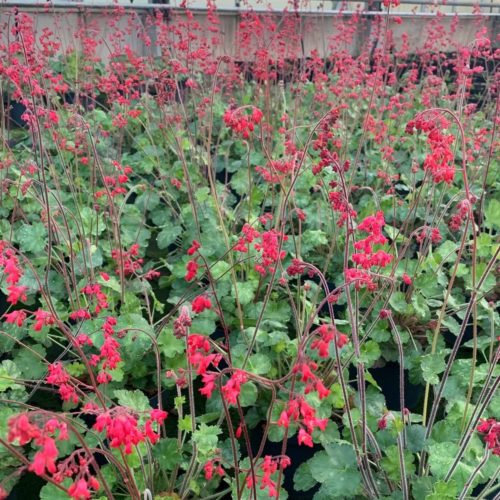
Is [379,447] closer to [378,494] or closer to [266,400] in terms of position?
[378,494]

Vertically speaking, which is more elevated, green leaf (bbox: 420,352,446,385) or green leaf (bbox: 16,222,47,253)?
green leaf (bbox: 16,222,47,253)

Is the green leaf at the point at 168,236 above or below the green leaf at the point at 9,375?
above

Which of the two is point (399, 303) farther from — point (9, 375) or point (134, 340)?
point (9, 375)

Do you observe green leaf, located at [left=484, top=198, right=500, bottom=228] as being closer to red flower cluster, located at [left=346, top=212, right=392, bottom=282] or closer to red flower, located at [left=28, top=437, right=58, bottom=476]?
red flower cluster, located at [left=346, top=212, right=392, bottom=282]

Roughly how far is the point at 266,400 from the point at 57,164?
237 centimetres

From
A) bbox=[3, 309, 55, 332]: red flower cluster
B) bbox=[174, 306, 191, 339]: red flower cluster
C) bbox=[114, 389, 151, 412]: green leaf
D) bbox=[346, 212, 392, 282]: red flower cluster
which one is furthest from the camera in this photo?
bbox=[114, 389, 151, 412]: green leaf

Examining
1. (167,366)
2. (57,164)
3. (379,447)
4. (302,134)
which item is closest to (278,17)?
(302,134)

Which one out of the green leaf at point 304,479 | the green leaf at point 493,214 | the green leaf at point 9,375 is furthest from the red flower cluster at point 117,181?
the green leaf at point 493,214

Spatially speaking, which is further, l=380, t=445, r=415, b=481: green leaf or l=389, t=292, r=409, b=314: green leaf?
l=389, t=292, r=409, b=314: green leaf

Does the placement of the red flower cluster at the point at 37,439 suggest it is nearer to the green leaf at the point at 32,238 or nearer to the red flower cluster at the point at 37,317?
the red flower cluster at the point at 37,317

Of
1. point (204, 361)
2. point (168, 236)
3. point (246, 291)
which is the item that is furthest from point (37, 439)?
point (168, 236)

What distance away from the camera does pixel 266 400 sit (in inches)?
88.4

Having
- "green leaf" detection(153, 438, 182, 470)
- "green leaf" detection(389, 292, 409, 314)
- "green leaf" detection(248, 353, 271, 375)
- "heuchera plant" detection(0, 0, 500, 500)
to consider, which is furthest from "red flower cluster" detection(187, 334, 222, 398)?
"green leaf" detection(389, 292, 409, 314)

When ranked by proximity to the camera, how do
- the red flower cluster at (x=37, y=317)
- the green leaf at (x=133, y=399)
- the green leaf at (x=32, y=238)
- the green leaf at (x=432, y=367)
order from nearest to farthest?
the red flower cluster at (x=37, y=317) → the green leaf at (x=133, y=399) → the green leaf at (x=432, y=367) → the green leaf at (x=32, y=238)
